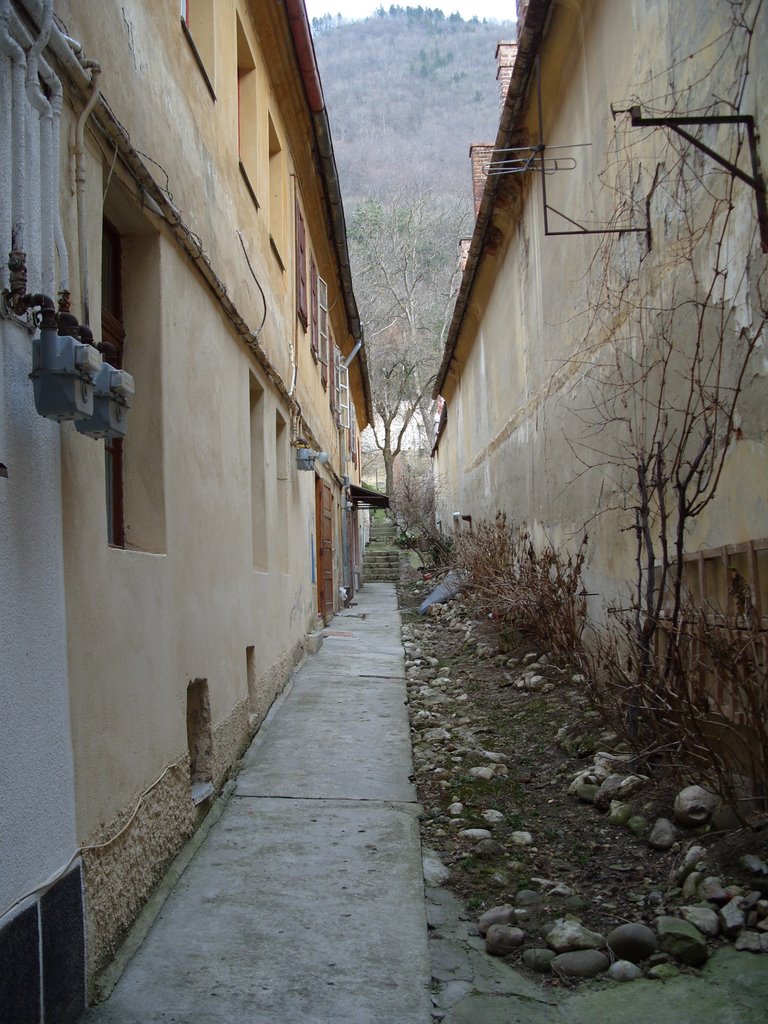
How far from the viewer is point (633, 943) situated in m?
3.01

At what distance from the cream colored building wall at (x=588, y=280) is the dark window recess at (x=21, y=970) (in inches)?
115

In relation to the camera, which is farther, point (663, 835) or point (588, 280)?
point (588, 280)

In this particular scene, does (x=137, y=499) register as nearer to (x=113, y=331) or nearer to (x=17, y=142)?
(x=113, y=331)

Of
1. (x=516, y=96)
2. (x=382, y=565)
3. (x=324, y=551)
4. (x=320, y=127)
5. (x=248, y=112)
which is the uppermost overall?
(x=320, y=127)

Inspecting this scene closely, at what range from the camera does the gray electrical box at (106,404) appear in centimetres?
257

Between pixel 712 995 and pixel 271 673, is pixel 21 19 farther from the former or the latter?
pixel 271 673

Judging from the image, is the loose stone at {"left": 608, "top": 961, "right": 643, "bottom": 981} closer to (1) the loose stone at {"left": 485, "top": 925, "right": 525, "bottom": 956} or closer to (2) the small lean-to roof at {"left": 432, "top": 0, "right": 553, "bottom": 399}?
(1) the loose stone at {"left": 485, "top": 925, "right": 525, "bottom": 956}

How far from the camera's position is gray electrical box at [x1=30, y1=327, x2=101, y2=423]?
2.29 m

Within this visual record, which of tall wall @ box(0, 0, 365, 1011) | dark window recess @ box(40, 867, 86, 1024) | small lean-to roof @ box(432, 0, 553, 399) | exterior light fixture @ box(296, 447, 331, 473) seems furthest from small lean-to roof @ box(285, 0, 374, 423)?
dark window recess @ box(40, 867, 86, 1024)

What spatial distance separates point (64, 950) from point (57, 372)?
158 cm

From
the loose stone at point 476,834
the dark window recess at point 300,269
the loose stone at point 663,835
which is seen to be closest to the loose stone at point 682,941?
the loose stone at point 663,835

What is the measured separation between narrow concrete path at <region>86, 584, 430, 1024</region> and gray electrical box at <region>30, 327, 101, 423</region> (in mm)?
1791

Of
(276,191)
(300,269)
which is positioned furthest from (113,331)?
(300,269)

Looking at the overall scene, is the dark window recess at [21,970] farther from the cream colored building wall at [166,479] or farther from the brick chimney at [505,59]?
the brick chimney at [505,59]
